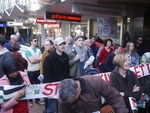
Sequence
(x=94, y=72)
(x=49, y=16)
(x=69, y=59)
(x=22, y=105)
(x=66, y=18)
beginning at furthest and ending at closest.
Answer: (x=66, y=18) < (x=49, y=16) < (x=69, y=59) < (x=94, y=72) < (x=22, y=105)

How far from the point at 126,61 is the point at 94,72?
112 cm

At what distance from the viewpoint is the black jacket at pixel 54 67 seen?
4562mm

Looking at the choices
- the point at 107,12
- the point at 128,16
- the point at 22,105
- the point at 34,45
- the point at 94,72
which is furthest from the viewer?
the point at 128,16

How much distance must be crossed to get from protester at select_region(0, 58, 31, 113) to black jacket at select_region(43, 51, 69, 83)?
1148mm

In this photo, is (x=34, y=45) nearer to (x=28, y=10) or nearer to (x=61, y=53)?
(x=61, y=53)

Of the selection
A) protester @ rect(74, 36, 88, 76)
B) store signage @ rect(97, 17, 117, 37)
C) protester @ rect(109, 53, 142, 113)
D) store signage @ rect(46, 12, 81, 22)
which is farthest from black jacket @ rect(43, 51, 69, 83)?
store signage @ rect(46, 12, 81, 22)

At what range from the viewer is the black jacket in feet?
15.0

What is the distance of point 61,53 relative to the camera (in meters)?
4.67

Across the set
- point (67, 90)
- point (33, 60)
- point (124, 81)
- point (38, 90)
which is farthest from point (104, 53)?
point (67, 90)

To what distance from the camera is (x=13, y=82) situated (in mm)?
3242

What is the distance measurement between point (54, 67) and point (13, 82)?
1.44m

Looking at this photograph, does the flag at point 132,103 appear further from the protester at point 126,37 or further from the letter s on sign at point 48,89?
the protester at point 126,37

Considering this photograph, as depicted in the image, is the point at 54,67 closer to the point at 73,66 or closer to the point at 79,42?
the point at 73,66

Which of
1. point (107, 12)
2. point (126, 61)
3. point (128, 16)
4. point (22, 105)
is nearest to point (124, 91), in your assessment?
A: point (126, 61)
